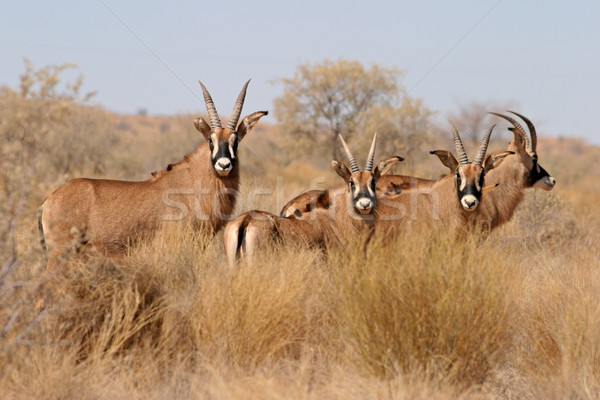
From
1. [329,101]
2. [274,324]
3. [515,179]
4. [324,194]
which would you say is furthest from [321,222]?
[329,101]

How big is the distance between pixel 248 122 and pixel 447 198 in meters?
3.18

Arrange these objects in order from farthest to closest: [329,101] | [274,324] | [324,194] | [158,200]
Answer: [329,101], [324,194], [158,200], [274,324]

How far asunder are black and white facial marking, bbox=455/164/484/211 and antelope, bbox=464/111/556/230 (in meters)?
1.02

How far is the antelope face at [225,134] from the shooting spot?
878 centimetres

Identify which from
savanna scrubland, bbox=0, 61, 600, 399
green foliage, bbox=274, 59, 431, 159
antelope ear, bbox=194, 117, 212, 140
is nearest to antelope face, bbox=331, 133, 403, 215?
antelope ear, bbox=194, 117, 212, 140

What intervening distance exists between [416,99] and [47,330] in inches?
887

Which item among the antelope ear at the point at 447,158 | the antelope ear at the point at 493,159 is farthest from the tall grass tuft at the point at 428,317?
the antelope ear at the point at 493,159

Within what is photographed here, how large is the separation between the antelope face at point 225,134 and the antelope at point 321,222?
87cm

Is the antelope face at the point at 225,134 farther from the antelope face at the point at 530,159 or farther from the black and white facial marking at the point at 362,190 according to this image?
the antelope face at the point at 530,159

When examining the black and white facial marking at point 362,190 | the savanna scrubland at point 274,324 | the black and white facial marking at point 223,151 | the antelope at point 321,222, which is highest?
the black and white facial marking at point 223,151

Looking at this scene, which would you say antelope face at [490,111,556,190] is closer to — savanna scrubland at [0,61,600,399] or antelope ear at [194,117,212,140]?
savanna scrubland at [0,61,600,399]

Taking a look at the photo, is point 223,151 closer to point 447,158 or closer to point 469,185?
point 469,185

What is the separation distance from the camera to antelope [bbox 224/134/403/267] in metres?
7.89

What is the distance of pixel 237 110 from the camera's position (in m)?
9.23
